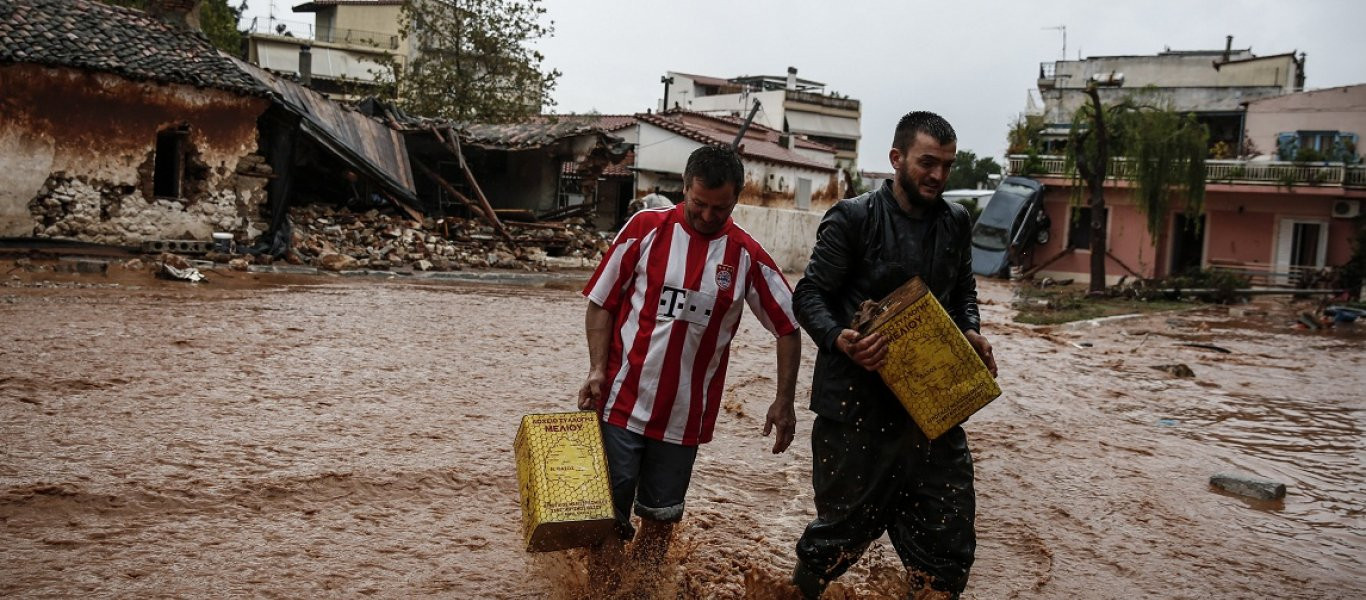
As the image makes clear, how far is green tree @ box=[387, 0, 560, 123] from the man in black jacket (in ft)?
105

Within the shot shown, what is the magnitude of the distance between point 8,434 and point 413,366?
11.8ft

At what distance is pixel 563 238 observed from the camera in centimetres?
2444

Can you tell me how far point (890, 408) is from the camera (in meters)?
3.29

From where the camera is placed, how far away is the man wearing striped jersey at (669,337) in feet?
11.4

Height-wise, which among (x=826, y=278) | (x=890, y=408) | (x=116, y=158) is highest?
(x=116, y=158)

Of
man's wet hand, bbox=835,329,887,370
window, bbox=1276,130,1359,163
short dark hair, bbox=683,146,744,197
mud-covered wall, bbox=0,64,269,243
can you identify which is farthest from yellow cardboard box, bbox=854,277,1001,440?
window, bbox=1276,130,1359,163

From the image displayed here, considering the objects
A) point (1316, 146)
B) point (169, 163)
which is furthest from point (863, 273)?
point (1316, 146)

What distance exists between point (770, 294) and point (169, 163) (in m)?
17.8

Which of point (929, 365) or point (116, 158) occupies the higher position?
point (116, 158)

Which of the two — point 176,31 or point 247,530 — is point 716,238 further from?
point 176,31

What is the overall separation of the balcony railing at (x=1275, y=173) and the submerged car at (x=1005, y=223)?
84.2 inches

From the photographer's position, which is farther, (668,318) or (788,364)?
(788,364)

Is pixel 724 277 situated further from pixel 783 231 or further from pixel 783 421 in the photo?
pixel 783 231

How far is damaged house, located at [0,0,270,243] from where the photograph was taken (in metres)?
16.2
